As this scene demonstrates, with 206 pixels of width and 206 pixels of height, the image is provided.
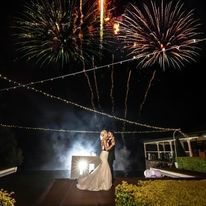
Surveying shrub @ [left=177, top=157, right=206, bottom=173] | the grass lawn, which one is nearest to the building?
shrub @ [left=177, top=157, right=206, bottom=173]

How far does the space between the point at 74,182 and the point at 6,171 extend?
25.6 feet

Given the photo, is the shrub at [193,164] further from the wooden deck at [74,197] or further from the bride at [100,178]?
the bride at [100,178]

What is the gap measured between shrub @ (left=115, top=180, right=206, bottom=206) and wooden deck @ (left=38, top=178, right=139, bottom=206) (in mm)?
1635

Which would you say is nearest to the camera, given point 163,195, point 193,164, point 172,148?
point 163,195

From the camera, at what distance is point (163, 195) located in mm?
5828

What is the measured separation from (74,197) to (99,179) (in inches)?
52.6

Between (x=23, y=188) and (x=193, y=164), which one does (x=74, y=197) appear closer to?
(x=193, y=164)

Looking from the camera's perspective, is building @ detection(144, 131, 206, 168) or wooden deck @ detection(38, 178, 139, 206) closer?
wooden deck @ detection(38, 178, 139, 206)

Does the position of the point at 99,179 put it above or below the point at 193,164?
below

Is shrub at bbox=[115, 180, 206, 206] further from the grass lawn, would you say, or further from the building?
the building

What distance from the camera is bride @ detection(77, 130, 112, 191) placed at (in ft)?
33.3

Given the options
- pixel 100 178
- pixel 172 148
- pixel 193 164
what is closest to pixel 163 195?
pixel 100 178

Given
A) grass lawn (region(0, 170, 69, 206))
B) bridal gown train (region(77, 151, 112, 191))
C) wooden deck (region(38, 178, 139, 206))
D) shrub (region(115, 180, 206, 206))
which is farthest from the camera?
grass lawn (region(0, 170, 69, 206))

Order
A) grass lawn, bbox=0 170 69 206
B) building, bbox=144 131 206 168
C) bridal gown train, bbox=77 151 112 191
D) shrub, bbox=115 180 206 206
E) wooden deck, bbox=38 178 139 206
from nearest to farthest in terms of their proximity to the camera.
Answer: shrub, bbox=115 180 206 206 < wooden deck, bbox=38 178 139 206 < bridal gown train, bbox=77 151 112 191 < grass lawn, bbox=0 170 69 206 < building, bbox=144 131 206 168
